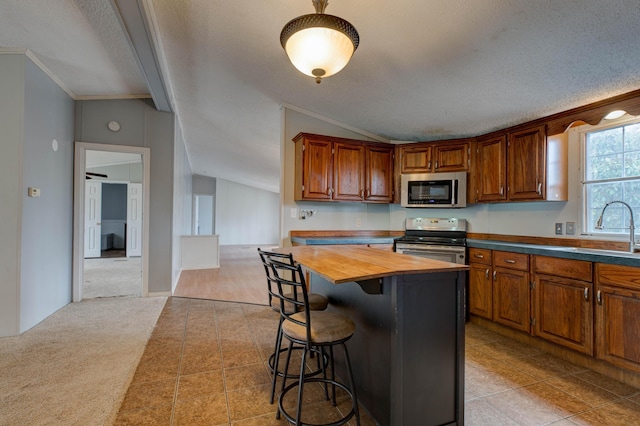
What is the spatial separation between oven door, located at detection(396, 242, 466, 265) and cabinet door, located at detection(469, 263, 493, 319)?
171 mm

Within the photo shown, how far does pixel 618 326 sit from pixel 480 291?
3.68 ft

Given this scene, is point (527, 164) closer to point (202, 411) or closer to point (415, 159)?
point (415, 159)

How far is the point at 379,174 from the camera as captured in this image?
3.96 metres

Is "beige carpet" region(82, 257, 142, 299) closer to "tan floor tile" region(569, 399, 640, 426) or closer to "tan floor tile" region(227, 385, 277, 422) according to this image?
"tan floor tile" region(227, 385, 277, 422)

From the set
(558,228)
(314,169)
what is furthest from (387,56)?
(558,228)

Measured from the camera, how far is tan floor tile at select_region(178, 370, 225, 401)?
1.91 metres

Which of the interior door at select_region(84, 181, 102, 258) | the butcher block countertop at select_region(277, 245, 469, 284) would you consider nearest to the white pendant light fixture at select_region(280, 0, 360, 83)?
the butcher block countertop at select_region(277, 245, 469, 284)

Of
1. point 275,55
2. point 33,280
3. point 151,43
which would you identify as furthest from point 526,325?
point 33,280

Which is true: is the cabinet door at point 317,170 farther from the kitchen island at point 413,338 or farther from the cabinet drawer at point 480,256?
the kitchen island at point 413,338

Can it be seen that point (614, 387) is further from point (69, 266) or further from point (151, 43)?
point (69, 266)

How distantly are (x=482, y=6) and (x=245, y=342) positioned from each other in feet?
9.93

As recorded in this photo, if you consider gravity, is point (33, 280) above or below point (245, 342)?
above

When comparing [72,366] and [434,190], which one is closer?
[72,366]

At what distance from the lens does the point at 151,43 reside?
247 centimetres
